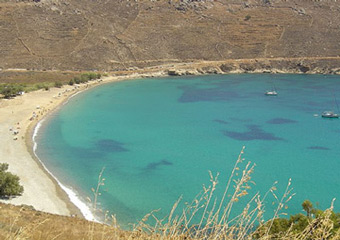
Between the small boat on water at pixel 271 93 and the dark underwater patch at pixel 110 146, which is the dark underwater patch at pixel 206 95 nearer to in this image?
the small boat on water at pixel 271 93

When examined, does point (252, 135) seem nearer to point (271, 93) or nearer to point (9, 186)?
point (271, 93)

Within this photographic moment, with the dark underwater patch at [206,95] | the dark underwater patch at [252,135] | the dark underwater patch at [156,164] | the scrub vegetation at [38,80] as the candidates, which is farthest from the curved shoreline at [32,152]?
the dark underwater patch at [252,135]

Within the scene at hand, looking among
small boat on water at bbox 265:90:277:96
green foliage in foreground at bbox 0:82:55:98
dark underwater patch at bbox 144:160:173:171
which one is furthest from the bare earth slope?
dark underwater patch at bbox 144:160:173:171

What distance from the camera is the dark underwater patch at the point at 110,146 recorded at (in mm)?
38213

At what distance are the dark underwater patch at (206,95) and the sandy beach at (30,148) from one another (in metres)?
21.6

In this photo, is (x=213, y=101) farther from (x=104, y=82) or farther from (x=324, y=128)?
(x=104, y=82)

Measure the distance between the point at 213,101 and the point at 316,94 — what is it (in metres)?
20.6

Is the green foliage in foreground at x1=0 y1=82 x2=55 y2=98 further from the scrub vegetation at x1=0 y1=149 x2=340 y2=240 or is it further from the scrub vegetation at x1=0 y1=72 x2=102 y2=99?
the scrub vegetation at x1=0 y1=149 x2=340 y2=240

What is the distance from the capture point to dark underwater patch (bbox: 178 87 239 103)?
6550 centimetres

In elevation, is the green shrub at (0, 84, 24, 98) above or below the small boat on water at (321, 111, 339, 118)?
above

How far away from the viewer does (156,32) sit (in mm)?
106875

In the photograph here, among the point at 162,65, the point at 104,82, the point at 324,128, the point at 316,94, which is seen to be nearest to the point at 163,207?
the point at 324,128

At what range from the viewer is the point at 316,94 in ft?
225

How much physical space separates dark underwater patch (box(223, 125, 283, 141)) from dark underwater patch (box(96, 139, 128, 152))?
42.1ft
